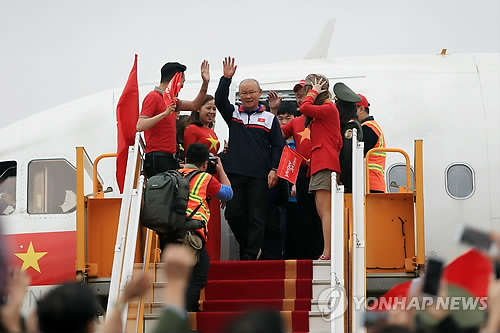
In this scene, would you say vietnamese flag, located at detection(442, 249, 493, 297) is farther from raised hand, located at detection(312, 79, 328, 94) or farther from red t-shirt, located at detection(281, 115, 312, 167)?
red t-shirt, located at detection(281, 115, 312, 167)

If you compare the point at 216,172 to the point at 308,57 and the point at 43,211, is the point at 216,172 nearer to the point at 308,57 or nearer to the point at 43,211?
the point at 43,211

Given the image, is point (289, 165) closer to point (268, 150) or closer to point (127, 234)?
point (268, 150)

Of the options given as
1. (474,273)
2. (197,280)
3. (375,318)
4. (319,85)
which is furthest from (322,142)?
(375,318)

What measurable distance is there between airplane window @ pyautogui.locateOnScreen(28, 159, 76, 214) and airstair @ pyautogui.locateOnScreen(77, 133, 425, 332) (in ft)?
2.24

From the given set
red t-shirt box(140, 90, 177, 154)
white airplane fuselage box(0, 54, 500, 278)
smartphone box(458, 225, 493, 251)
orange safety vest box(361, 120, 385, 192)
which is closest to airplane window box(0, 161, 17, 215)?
white airplane fuselage box(0, 54, 500, 278)

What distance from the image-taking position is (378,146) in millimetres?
11328

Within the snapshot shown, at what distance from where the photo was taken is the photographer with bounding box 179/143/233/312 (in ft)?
30.2

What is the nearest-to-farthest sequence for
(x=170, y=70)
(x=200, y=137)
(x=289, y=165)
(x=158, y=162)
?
(x=158, y=162), (x=289, y=165), (x=170, y=70), (x=200, y=137)

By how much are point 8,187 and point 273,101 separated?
11.0ft

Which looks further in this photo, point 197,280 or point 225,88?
point 225,88

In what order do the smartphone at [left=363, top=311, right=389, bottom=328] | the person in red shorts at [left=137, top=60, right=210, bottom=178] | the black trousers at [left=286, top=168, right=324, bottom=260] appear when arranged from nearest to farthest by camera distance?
the smartphone at [left=363, top=311, right=389, bottom=328], the person in red shorts at [left=137, top=60, right=210, bottom=178], the black trousers at [left=286, top=168, right=324, bottom=260]

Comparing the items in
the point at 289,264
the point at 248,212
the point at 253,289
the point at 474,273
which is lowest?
the point at 253,289

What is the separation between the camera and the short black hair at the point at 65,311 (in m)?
4.66

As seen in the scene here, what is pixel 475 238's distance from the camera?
4578 mm
